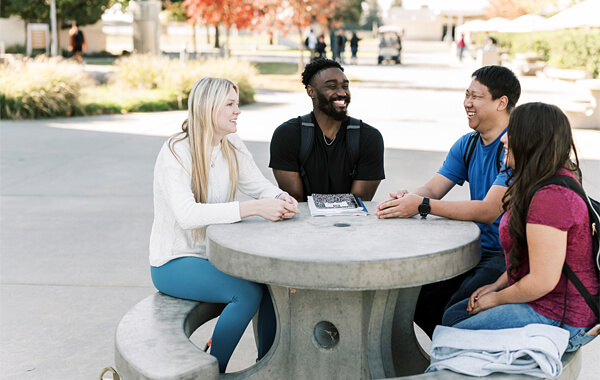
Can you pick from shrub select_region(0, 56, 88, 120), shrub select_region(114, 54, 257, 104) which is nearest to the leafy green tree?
shrub select_region(114, 54, 257, 104)

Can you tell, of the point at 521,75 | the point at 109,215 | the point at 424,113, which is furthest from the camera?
the point at 521,75

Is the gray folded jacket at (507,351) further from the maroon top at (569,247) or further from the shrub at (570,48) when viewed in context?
the shrub at (570,48)

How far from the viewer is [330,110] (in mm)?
4348

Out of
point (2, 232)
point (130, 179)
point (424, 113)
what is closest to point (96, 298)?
point (2, 232)

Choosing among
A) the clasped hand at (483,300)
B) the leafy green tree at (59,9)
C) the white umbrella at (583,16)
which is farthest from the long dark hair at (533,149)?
the leafy green tree at (59,9)

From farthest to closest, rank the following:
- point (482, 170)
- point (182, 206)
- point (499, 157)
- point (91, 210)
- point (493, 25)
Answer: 1. point (493, 25)
2. point (91, 210)
3. point (482, 170)
4. point (499, 157)
5. point (182, 206)

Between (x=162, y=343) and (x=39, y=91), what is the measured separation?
489 inches

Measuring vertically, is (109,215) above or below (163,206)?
below

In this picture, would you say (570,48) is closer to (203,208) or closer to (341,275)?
(203,208)

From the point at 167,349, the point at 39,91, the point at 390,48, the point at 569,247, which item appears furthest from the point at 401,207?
the point at 390,48

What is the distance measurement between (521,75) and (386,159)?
20599 mm

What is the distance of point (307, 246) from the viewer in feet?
9.86

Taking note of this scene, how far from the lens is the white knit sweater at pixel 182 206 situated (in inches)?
135

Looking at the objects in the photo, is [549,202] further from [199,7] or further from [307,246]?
[199,7]
